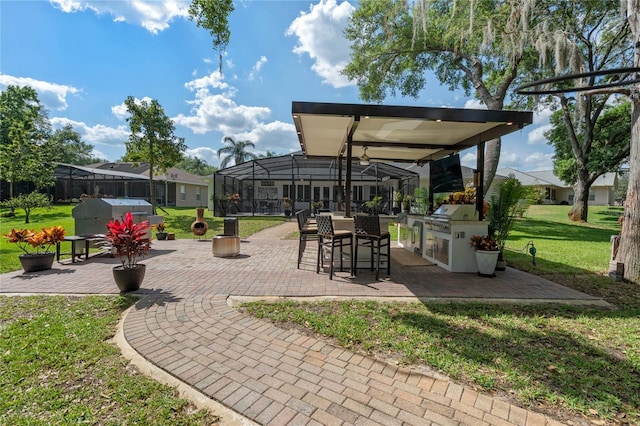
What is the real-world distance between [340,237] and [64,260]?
5494 millimetres

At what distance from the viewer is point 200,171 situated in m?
57.3

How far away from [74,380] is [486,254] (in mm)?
5220

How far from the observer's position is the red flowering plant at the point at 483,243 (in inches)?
193

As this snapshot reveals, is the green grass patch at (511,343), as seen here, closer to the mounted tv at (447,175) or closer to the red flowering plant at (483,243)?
the red flowering plant at (483,243)

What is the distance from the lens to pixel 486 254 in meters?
4.82

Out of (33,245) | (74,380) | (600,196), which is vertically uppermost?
(600,196)

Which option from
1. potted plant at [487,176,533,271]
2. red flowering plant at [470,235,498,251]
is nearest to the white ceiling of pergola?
potted plant at [487,176,533,271]

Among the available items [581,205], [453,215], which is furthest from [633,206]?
[581,205]

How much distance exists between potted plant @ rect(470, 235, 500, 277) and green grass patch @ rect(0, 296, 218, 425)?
4571 millimetres

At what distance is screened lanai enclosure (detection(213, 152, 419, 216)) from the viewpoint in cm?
1627

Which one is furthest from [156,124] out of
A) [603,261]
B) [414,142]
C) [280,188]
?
[603,261]

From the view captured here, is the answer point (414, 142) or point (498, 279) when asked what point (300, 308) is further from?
point (414, 142)

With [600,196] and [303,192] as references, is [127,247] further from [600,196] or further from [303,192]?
[600,196]

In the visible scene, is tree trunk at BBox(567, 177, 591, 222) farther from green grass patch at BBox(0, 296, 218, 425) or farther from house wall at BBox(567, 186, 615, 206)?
house wall at BBox(567, 186, 615, 206)
